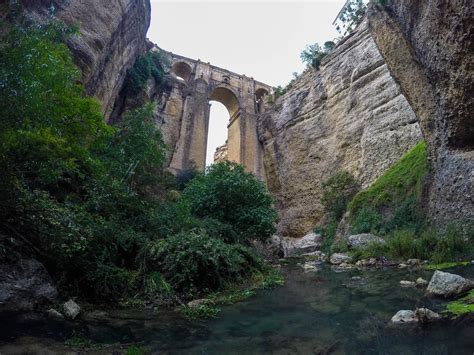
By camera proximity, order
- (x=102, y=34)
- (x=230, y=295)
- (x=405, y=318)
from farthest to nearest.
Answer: (x=102, y=34) → (x=230, y=295) → (x=405, y=318)

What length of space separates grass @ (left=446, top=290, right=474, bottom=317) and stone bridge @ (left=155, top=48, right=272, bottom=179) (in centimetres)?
2579

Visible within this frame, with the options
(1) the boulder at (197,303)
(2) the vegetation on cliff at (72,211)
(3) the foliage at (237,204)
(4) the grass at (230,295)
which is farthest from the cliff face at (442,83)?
(1) the boulder at (197,303)

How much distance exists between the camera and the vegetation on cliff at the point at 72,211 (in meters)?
4.23

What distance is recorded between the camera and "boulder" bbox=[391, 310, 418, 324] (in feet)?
11.9

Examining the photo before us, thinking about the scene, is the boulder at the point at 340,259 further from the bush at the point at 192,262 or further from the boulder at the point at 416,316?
the boulder at the point at 416,316

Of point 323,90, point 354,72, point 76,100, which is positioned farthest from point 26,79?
point 323,90

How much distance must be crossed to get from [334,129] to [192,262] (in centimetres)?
2109

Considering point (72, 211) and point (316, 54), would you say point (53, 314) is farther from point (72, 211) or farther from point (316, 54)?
point (316, 54)

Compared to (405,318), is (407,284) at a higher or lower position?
higher

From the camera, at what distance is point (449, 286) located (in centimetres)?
441

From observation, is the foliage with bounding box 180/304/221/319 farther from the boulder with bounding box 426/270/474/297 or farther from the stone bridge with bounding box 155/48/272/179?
the stone bridge with bounding box 155/48/272/179

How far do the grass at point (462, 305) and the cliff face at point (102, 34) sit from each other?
10.2 meters

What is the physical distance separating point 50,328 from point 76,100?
430 cm


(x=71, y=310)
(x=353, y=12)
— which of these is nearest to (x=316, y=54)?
(x=353, y=12)
